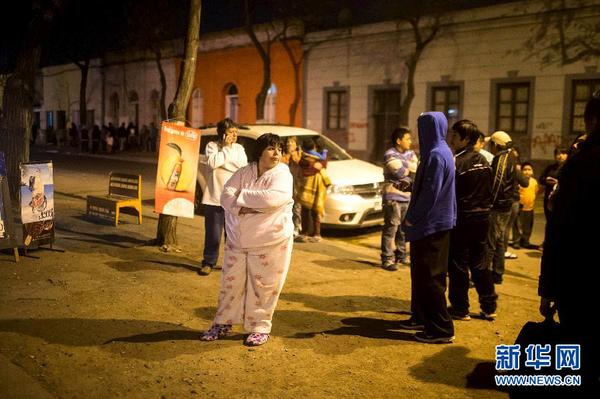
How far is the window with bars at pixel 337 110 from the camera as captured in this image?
82.5 ft

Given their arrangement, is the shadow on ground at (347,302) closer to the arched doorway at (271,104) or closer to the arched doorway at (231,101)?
the arched doorway at (271,104)

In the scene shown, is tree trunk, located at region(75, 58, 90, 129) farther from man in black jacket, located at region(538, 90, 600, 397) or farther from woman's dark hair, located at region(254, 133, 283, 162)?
man in black jacket, located at region(538, 90, 600, 397)

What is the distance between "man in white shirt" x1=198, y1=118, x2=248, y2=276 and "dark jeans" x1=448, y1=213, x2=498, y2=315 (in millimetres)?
2660

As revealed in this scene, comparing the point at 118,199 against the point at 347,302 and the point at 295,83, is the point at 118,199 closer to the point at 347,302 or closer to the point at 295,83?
the point at 347,302

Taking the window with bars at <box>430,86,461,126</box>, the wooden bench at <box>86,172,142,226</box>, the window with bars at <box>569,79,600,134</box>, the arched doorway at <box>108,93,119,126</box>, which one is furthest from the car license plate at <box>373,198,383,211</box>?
the arched doorway at <box>108,93,119,126</box>

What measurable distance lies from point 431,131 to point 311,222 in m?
4.89

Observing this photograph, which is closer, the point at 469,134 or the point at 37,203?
the point at 469,134

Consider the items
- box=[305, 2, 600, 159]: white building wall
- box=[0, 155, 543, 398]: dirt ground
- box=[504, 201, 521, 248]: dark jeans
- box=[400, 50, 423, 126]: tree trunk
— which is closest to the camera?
box=[0, 155, 543, 398]: dirt ground

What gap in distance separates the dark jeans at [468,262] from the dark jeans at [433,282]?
549 mm

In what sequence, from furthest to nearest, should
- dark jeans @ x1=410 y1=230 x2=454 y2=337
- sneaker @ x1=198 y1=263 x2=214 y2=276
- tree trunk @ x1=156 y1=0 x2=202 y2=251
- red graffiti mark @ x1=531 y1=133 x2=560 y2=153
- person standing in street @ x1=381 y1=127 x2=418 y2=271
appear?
1. red graffiti mark @ x1=531 y1=133 x2=560 y2=153
2. tree trunk @ x1=156 y1=0 x2=202 y2=251
3. person standing in street @ x1=381 y1=127 x2=418 y2=271
4. sneaker @ x1=198 y1=263 x2=214 y2=276
5. dark jeans @ x1=410 y1=230 x2=454 y2=337

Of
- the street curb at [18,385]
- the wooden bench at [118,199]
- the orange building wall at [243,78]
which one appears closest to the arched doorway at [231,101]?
the orange building wall at [243,78]

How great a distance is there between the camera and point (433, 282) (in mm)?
5156

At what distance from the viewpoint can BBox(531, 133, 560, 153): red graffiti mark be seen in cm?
1875

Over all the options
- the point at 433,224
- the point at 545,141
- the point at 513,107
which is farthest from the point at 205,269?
the point at 513,107
